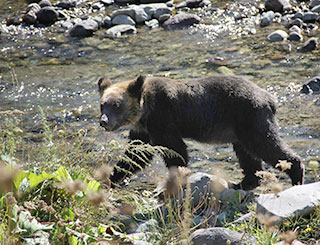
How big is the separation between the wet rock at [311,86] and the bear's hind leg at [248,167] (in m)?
3.29

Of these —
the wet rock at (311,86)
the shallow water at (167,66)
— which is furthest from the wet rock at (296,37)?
the wet rock at (311,86)

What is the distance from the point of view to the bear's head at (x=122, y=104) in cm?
638

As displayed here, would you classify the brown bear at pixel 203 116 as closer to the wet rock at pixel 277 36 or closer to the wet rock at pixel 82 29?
the wet rock at pixel 277 36

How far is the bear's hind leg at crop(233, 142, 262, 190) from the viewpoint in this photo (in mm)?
6582

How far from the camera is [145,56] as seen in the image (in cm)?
1218

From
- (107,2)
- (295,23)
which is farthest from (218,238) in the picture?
(107,2)

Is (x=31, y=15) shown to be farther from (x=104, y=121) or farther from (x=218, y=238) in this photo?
(x=218, y=238)

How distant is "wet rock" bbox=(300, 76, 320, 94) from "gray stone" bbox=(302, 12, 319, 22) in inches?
175

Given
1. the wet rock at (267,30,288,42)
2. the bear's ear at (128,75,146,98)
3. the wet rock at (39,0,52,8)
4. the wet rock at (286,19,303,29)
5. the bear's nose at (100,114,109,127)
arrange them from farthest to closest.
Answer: the wet rock at (39,0,52,8), the wet rock at (286,19,303,29), the wet rock at (267,30,288,42), the bear's ear at (128,75,146,98), the bear's nose at (100,114,109,127)

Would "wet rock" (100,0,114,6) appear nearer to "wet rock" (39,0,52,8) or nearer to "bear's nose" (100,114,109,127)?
"wet rock" (39,0,52,8)

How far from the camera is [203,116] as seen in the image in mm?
6539

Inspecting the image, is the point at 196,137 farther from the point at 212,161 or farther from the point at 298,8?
the point at 298,8

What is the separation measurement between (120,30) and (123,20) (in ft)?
2.32

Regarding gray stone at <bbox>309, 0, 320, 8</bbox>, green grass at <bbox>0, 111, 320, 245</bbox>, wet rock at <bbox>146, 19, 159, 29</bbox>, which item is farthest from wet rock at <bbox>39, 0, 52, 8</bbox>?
green grass at <bbox>0, 111, 320, 245</bbox>
